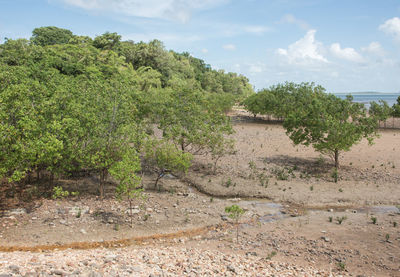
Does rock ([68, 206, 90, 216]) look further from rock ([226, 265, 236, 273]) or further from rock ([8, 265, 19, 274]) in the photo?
rock ([226, 265, 236, 273])

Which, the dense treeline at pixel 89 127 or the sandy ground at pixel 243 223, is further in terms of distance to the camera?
the dense treeline at pixel 89 127

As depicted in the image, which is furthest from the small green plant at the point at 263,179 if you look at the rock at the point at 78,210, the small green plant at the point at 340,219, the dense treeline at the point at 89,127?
the rock at the point at 78,210

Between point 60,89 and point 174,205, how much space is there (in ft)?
34.4

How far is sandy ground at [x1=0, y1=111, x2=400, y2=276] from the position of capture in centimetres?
1367

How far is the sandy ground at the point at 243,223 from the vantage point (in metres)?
13.7

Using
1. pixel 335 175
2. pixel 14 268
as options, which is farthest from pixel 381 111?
pixel 14 268

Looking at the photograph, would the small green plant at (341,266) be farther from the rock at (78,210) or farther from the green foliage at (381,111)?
the green foliage at (381,111)

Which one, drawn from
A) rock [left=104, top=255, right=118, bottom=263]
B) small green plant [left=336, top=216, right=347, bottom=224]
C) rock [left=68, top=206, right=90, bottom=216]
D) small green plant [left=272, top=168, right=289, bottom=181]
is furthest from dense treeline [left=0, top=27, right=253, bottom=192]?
small green plant [left=336, top=216, right=347, bottom=224]

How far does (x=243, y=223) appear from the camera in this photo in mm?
18250

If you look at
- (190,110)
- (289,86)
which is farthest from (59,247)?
(289,86)

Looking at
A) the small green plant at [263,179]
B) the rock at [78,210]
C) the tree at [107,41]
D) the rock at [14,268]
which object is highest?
the tree at [107,41]

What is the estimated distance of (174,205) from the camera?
20125mm

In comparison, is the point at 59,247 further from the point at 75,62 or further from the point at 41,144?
the point at 75,62

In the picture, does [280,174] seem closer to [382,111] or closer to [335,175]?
[335,175]
